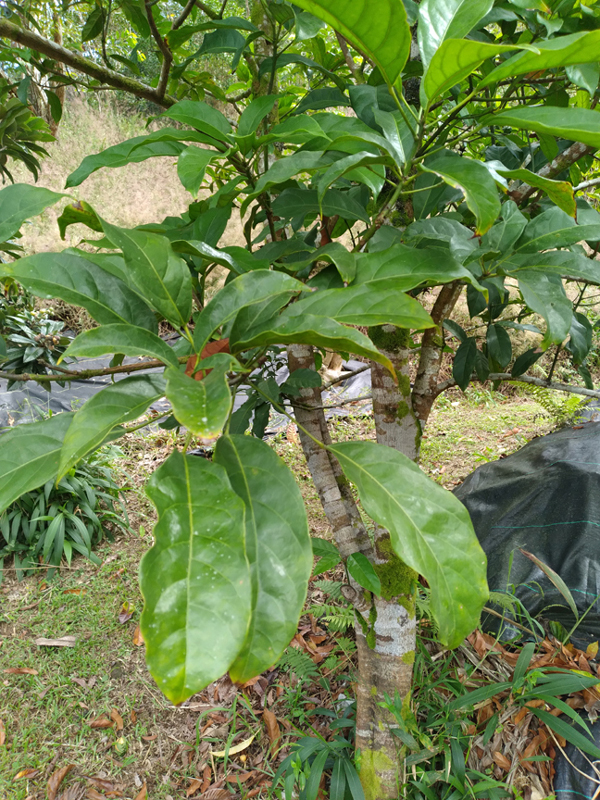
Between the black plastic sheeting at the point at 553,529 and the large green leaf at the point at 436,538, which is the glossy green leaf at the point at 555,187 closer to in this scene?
the large green leaf at the point at 436,538

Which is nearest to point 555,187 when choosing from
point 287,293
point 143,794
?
point 287,293

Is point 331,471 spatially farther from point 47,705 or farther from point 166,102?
point 47,705

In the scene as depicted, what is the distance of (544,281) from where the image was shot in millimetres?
686

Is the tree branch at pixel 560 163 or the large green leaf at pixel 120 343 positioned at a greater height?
the tree branch at pixel 560 163

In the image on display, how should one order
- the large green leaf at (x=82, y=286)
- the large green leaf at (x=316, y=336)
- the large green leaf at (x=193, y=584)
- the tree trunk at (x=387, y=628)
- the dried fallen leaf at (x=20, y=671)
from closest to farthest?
the large green leaf at (x=193, y=584)
the large green leaf at (x=316, y=336)
the large green leaf at (x=82, y=286)
the tree trunk at (x=387, y=628)
the dried fallen leaf at (x=20, y=671)

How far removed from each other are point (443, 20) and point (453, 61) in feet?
0.41

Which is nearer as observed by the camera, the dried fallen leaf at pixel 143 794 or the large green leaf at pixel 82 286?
the large green leaf at pixel 82 286

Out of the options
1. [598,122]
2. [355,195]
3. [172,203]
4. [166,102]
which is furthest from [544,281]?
[172,203]

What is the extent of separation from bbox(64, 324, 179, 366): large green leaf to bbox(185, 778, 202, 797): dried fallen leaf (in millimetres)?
1543

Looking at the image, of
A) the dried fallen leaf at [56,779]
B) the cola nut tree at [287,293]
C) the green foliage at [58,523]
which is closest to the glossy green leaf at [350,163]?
the cola nut tree at [287,293]

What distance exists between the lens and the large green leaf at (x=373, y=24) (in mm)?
483

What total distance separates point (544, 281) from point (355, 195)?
0.34m

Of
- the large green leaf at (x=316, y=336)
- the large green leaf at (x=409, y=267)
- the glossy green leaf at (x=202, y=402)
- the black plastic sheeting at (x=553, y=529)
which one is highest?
the large green leaf at (x=409, y=267)

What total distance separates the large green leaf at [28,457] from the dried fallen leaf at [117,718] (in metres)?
1.64
